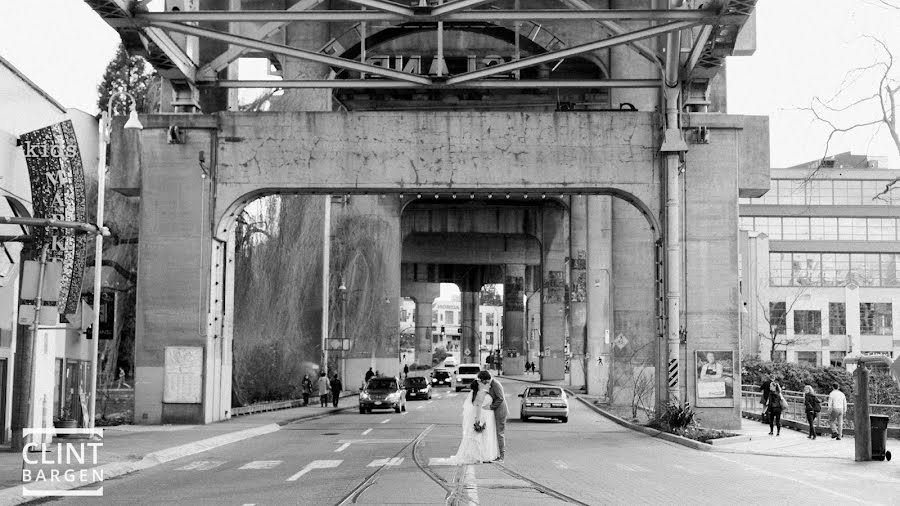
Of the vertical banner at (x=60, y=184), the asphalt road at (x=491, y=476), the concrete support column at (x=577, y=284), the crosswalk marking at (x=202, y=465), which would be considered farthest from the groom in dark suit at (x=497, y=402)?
the concrete support column at (x=577, y=284)

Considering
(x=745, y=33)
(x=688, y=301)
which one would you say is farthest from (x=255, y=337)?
(x=745, y=33)

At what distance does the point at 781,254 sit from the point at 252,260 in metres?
55.8

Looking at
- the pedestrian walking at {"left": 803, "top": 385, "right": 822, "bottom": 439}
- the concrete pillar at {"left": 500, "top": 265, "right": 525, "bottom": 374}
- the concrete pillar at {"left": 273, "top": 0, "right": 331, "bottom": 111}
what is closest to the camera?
the pedestrian walking at {"left": 803, "top": 385, "right": 822, "bottom": 439}

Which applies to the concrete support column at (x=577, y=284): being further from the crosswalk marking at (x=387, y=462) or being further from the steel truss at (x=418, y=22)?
the crosswalk marking at (x=387, y=462)

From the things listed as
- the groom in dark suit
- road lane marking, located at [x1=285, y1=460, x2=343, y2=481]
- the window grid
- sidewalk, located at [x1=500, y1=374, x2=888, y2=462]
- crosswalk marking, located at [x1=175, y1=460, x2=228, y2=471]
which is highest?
the window grid

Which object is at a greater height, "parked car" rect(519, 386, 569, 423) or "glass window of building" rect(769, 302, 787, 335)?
"glass window of building" rect(769, 302, 787, 335)

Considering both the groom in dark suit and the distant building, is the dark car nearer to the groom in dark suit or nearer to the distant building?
the distant building

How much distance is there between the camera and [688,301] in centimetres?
3238

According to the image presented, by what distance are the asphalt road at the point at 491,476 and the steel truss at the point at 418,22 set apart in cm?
1037

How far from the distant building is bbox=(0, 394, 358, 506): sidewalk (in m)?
53.7

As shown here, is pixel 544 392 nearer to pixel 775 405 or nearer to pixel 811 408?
pixel 775 405

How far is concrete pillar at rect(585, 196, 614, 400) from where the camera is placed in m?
63.3

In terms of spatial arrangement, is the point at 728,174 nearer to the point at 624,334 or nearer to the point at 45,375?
Result: the point at 624,334

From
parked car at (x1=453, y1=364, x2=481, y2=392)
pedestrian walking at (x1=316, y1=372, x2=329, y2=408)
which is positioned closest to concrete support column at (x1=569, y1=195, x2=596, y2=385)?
parked car at (x1=453, y1=364, x2=481, y2=392)
